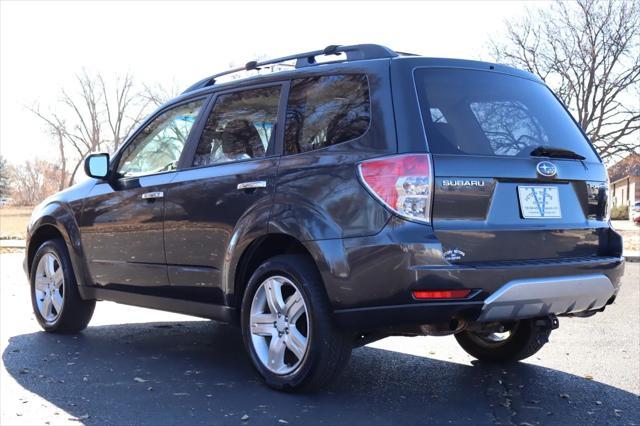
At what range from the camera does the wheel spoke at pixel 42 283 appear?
6391 millimetres

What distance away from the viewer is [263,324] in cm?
448

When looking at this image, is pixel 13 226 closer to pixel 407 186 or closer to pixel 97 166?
pixel 97 166

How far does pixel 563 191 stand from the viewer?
13.9ft

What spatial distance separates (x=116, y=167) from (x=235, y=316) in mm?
1952

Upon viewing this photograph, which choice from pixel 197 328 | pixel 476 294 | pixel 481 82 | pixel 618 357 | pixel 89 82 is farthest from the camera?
pixel 89 82

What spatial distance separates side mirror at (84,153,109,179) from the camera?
581 cm

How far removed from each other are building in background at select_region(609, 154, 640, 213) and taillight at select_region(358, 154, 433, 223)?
7445 mm

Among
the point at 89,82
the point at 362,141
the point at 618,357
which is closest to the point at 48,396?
the point at 362,141

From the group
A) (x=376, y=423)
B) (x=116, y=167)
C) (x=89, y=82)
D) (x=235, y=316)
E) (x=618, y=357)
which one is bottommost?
(x=618, y=357)

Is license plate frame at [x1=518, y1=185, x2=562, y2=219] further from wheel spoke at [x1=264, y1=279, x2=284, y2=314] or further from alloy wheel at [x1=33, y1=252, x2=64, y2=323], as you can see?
alloy wheel at [x1=33, y1=252, x2=64, y2=323]

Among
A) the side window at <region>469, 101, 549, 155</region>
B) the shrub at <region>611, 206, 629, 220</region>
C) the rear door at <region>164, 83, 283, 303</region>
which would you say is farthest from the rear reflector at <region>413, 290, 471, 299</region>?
the shrub at <region>611, 206, 629, 220</region>

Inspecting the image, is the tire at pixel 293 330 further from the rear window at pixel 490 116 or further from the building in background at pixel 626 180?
the building in background at pixel 626 180

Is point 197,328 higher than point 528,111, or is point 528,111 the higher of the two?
point 528,111

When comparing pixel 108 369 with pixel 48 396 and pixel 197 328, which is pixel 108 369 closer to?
pixel 48 396
